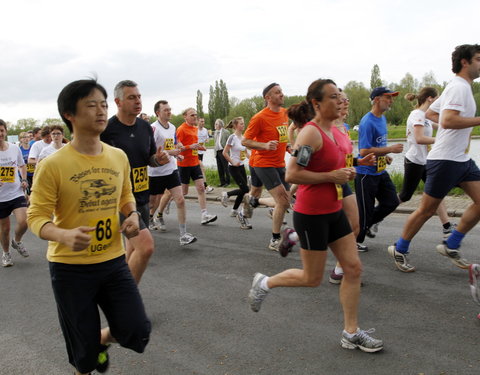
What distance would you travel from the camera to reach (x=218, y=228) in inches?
328

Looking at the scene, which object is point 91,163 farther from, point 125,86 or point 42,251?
point 42,251

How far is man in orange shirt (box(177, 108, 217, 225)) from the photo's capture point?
8.79 metres

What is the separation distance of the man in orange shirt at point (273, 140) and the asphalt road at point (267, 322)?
2.17ft

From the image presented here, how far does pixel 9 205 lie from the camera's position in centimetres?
668

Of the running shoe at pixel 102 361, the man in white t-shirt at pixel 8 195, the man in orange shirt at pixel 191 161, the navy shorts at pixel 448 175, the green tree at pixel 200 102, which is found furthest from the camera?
the green tree at pixel 200 102

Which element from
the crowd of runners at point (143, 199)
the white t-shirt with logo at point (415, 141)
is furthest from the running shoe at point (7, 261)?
the white t-shirt with logo at point (415, 141)

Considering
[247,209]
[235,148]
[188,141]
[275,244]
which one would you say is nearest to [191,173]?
[188,141]

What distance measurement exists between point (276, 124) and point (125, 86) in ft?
8.95

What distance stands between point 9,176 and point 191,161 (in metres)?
3.31

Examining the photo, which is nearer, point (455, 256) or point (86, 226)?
point (86, 226)

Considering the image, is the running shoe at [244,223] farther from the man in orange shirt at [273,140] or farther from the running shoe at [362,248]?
the running shoe at [362,248]

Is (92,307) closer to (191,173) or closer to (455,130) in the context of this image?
(455,130)

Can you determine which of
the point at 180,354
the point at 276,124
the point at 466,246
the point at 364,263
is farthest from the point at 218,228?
the point at 180,354

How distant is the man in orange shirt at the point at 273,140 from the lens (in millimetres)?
6391
